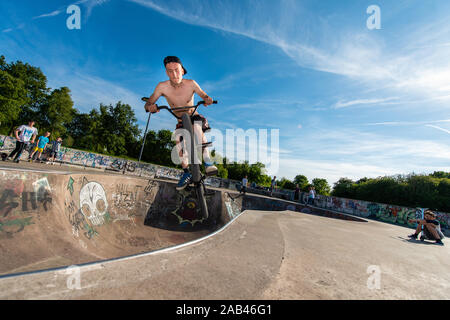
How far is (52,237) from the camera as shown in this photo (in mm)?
2900

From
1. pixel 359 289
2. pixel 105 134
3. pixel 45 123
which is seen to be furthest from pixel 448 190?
pixel 45 123

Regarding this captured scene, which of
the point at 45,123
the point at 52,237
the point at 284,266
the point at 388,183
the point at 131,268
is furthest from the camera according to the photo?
the point at 45,123

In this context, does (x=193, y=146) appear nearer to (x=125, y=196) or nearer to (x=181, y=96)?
(x=181, y=96)

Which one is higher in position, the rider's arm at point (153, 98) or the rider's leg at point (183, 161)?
the rider's arm at point (153, 98)

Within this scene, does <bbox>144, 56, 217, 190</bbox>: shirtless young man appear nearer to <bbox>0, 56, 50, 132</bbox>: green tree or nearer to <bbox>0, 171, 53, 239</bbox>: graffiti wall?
<bbox>0, 171, 53, 239</bbox>: graffiti wall

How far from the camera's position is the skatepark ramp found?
256 cm

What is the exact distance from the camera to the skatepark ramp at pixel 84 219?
256 centimetres

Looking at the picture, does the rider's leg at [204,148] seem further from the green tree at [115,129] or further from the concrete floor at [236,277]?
the green tree at [115,129]

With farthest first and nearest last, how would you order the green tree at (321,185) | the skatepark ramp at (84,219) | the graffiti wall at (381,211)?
the green tree at (321,185) < the graffiti wall at (381,211) < the skatepark ramp at (84,219)

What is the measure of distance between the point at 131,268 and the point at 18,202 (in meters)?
2.75

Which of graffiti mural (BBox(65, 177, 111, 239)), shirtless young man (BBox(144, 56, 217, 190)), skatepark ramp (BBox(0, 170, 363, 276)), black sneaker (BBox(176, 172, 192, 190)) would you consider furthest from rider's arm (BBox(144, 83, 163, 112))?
graffiti mural (BBox(65, 177, 111, 239))

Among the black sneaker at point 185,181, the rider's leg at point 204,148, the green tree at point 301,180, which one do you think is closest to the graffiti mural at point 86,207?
the black sneaker at point 185,181

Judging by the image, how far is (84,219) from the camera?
413cm
